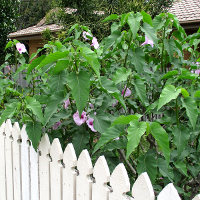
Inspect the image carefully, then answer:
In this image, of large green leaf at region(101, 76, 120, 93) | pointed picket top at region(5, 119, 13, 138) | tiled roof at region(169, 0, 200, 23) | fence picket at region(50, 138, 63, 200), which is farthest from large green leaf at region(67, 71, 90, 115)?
tiled roof at region(169, 0, 200, 23)

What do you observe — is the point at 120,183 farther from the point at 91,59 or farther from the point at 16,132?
the point at 16,132

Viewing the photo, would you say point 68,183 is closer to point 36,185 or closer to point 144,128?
point 36,185

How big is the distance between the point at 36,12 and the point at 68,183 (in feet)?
93.8

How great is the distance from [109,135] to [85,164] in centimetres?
20

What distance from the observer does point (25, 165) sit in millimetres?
1832

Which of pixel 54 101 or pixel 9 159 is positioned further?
pixel 9 159

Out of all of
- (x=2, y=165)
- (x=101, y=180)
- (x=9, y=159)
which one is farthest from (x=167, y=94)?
(x=2, y=165)

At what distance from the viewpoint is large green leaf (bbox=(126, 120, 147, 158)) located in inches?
41.0

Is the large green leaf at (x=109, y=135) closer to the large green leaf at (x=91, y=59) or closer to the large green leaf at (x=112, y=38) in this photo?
the large green leaf at (x=91, y=59)

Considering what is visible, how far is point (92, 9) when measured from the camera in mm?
9422

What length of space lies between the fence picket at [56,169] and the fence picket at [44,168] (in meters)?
0.04

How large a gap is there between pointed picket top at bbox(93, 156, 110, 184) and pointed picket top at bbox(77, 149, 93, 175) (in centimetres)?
5

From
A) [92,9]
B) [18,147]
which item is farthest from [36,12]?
[18,147]

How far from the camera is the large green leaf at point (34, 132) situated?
1492mm
